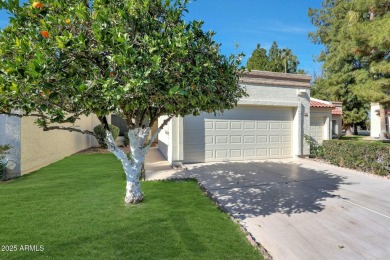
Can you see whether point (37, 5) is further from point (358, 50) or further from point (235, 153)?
point (358, 50)

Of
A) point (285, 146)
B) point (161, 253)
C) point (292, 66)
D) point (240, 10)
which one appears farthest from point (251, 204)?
point (292, 66)

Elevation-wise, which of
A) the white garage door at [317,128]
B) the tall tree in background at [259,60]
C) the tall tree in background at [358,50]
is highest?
the tall tree in background at [259,60]

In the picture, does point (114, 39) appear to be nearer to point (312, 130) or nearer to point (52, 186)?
point (52, 186)

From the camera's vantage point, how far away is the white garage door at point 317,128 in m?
12.3

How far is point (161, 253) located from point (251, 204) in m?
2.72

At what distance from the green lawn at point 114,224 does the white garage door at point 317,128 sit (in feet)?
28.8

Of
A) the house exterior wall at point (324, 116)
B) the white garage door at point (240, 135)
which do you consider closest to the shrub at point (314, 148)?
the white garage door at point (240, 135)

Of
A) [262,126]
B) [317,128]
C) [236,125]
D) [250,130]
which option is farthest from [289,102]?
[236,125]

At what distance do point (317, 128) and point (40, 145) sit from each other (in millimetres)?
13413

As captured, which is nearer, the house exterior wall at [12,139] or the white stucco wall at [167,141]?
the house exterior wall at [12,139]

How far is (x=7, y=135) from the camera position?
7.75m

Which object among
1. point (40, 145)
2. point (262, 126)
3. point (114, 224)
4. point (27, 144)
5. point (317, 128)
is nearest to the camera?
point (114, 224)

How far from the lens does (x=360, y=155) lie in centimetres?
866

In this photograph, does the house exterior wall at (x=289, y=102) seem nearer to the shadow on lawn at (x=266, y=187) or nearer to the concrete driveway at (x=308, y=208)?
the shadow on lawn at (x=266, y=187)
